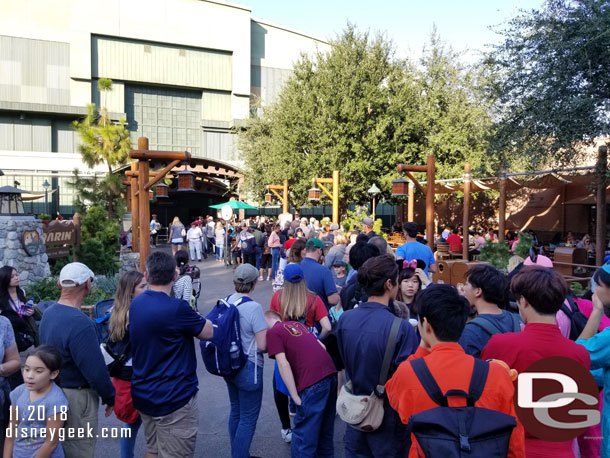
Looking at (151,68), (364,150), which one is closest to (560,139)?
(364,150)

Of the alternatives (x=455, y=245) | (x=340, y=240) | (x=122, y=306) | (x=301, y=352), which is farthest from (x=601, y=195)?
(x=122, y=306)

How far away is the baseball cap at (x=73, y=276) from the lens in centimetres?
308

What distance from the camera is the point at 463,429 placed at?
1.77 m

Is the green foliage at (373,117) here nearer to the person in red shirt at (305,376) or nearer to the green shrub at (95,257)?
the green shrub at (95,257)

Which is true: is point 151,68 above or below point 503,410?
above

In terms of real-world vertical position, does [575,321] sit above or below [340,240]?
below

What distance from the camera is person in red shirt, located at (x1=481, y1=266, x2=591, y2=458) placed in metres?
2.26

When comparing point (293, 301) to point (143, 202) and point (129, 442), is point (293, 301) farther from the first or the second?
point (143, 202)

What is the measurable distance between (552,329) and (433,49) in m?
23.5

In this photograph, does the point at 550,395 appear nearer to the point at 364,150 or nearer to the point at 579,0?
the point at 579,0

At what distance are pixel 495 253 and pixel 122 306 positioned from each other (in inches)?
326

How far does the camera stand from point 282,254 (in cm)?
1372

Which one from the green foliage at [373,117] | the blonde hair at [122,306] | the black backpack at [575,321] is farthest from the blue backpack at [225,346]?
the green foliage at [373,117]

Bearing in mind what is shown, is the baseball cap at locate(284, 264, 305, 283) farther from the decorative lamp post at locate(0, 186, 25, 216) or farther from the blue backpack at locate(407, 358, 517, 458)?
the decorative lamp post at locate(0, 186, 25, 216)
